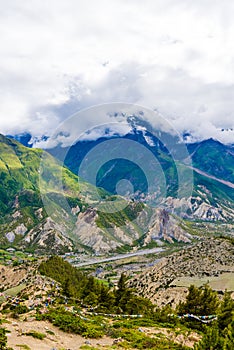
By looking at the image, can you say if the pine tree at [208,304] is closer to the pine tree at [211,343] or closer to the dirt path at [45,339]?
the dirt path at [45,339]

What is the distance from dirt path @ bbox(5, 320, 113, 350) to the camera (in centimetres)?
2153

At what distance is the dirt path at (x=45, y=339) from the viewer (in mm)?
21533

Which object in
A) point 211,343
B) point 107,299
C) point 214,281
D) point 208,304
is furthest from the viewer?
point 214,281

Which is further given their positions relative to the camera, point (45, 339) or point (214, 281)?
point (214, 281)

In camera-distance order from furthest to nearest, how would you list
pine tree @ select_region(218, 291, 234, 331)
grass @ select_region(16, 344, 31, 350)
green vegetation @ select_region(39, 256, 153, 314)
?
green vegetation @ select_region(39, 256, 153, 314) → pine tree @ select_region(218, 291, 234, 331) → grass @ select_region(16, 344, 31, 350)

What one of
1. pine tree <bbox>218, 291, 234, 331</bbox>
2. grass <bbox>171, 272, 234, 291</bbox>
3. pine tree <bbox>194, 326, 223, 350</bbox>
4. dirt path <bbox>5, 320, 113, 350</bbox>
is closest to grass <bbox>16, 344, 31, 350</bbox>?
dirt path <bbox>5, 320, 113, 350</bbox>

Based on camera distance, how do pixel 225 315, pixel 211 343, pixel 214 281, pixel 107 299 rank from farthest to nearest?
1. pixel 214 281
2. pixel 107 299
3. pixel 225 315
4. pixel 211 343

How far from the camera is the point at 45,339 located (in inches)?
916

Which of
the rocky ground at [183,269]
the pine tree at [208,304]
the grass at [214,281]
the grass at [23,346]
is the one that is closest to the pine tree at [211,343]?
the grass at [23,346]

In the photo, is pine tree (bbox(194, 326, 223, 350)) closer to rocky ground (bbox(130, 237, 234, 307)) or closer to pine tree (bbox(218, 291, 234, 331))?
pine tree (bbox(218, 291, 234, 331))

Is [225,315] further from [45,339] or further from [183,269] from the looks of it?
[183,269]

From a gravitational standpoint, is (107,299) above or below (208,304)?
below

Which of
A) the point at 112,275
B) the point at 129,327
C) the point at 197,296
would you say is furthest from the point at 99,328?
the point at 112,275

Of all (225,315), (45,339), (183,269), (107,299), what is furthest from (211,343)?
(183,269)
